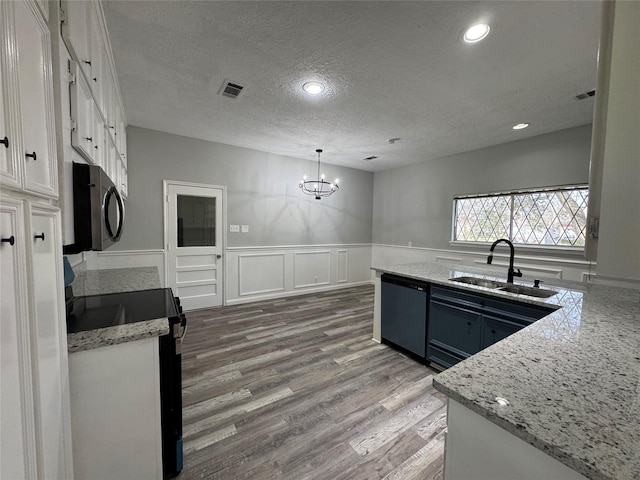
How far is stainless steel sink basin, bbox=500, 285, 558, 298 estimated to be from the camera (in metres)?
2.09

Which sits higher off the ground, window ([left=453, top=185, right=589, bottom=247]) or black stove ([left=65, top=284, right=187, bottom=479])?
window ([left=453, top=185, right=589, bottom=247])

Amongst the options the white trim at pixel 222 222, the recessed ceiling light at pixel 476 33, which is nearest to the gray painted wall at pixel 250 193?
the white trim at pixel 222 222

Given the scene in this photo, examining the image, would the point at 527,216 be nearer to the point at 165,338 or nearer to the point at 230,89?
the point at 230,89

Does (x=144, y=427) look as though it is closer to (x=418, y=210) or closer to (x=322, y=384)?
(x=322, y=384)

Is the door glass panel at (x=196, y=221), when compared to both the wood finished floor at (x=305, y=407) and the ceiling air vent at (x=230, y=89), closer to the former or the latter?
the wood finished floor at (x=305, y=407)

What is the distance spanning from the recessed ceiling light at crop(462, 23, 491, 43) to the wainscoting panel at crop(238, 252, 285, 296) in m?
3.99

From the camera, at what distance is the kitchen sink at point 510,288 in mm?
2124

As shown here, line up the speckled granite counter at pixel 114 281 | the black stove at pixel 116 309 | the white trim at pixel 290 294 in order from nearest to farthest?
the black stove at pixel 116 309 → the speckled granite counter at pixel 114 281 → the white trim at pixel 290 294

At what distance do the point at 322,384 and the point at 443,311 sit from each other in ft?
4.20

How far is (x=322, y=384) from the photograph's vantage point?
2.26 m

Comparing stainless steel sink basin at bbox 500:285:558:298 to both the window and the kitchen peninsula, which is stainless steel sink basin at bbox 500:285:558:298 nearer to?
the window

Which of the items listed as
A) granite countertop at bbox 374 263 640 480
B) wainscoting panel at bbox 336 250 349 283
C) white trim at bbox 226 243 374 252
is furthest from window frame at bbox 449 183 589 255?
granite countertop at bbox 374 263 640 480

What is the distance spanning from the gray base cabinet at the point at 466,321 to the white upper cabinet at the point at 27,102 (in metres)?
2.62

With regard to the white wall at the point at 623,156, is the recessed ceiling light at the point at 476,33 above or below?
above
